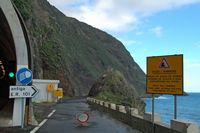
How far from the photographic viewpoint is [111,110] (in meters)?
29.1

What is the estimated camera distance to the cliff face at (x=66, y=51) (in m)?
69.7

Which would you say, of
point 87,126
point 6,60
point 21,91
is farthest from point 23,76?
point 6,60

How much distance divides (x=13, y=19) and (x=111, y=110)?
41.0 feet

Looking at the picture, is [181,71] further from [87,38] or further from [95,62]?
[87,38]

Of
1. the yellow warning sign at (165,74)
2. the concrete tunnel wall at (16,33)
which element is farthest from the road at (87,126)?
the yellow warning sign at (165,74)

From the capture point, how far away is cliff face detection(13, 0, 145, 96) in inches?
2744

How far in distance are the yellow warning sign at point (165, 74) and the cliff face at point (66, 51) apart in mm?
26168

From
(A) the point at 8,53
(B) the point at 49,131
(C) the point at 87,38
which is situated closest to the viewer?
(B) the point at 49,131

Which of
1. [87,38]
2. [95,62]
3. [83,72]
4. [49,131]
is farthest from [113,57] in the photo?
[49,131]

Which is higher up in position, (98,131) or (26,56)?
(26,56)

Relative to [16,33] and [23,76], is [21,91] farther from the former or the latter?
[16,33]

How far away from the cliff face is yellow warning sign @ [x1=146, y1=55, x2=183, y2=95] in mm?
26168

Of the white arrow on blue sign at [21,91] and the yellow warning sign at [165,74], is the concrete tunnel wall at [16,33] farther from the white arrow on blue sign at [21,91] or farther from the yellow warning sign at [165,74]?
the yellow warning sign at [165,74]

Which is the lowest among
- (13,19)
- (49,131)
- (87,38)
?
(49,131)
